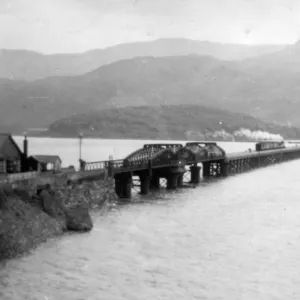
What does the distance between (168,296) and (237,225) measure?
73.7 ft

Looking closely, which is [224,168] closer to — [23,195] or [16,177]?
[16,177]

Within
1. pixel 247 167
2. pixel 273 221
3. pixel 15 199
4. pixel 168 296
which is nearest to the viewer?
pixel 168 296

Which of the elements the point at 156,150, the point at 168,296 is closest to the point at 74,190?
the point at 168,296

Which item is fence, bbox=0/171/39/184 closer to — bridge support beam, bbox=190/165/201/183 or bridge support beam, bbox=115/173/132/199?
bridge support beam, bbox=115/173/132/199

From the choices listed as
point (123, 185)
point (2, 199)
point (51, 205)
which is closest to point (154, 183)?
point (123, 185)

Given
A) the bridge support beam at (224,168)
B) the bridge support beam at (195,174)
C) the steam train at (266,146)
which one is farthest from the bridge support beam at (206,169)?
the steam train at (266,146)

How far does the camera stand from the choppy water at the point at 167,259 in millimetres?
28469

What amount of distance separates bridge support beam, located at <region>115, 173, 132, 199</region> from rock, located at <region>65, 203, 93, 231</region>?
17.2m

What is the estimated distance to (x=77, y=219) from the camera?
4088cm

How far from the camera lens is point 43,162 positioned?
47.5 m

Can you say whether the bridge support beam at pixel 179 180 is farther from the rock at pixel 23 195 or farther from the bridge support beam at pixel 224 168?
the rock at pixel 23 195

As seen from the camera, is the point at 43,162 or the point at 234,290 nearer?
the point at 234,290

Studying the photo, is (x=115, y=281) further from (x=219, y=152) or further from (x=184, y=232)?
(x=219, y=152)

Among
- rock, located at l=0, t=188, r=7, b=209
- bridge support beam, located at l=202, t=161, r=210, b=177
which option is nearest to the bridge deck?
bridge support beam, located at l=202, t=161, r=210, b=177
